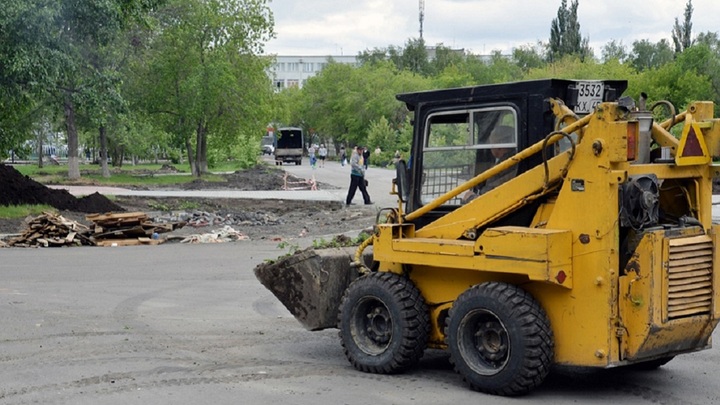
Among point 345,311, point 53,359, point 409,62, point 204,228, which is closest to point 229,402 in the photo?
point 345,311

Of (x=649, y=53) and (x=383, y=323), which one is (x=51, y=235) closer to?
(x=383, y=323)

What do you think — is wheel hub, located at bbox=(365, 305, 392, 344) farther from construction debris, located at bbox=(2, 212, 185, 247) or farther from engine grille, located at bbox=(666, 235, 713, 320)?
construction debris, located at bbox=(2, 212, 185, 247)

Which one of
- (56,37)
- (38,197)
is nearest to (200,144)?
(38,197)

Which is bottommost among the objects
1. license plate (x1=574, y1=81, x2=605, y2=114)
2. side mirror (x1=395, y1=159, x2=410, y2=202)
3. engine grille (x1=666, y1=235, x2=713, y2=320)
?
engine grille (x1=666, y1=235, x2=713, y2=320)

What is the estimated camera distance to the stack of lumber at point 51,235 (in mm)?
21266

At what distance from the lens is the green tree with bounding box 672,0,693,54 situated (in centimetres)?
9162

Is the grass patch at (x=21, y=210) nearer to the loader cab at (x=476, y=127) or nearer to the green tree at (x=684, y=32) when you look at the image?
the loader cab at (x=476, y=127)

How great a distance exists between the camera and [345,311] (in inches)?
353

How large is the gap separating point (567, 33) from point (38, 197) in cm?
8055

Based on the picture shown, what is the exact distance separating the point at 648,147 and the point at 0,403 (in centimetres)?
533

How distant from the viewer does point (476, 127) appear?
8.62 m

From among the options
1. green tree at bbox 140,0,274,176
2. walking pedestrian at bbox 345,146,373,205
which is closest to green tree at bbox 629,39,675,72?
green tree at bbox 140,0,274,176

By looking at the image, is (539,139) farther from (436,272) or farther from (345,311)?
(345,311)

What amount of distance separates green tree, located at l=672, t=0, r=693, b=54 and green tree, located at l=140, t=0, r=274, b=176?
1938 inches
